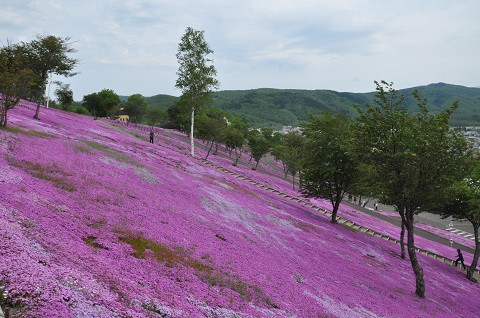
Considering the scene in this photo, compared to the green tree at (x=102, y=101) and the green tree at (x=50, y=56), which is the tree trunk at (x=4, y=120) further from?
the green tree at (x=102, y=101)

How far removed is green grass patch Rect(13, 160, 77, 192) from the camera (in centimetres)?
1584

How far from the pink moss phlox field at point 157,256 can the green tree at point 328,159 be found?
30.9ft

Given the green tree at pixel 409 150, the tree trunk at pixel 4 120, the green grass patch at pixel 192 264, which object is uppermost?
the green tree at pixel 409 150

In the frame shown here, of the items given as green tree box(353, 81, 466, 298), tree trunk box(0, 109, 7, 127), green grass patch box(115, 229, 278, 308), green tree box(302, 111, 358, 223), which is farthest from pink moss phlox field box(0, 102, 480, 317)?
green tree box(302, 111, 358, 223)

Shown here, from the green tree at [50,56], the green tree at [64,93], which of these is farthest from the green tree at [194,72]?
the green tree at [64,93]

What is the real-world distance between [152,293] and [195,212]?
11757 mm

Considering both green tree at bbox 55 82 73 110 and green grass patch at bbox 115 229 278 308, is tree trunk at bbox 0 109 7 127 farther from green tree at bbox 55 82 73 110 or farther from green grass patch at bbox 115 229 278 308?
green tree at bbox 55 82 73 110

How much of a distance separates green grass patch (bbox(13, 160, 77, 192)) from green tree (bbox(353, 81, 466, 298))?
1824 cm

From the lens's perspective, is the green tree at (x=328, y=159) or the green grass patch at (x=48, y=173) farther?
the green tree at (x=328, y=159)

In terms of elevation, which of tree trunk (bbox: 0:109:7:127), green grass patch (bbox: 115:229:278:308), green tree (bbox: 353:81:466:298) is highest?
green tree (bbox: 353:81:466:298)

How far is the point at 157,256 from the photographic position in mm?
12211

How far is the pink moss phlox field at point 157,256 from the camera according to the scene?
27.8ft

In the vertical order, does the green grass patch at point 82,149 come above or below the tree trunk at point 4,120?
below

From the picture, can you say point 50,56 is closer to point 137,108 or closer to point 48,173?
point 48,173
